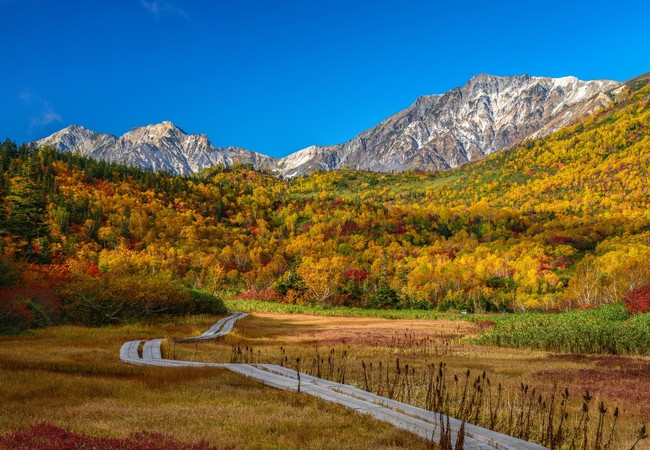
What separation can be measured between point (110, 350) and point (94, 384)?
11265mm

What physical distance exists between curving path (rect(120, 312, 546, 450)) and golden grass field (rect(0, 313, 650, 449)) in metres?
0.52

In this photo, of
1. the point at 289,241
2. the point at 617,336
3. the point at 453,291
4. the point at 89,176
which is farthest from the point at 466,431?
the point at 89,176

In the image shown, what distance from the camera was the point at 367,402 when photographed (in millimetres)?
14133

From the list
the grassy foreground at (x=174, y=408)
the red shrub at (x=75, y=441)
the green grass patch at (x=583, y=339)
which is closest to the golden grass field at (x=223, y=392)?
the grassy foreground at (x=174, y=408)

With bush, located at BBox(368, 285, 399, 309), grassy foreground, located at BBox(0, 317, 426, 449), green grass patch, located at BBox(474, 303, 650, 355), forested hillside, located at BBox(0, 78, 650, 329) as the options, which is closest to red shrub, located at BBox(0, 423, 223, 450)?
grassy foreground, located at BBox(0, 317, 426, 449)

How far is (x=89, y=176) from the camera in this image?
7490 inches

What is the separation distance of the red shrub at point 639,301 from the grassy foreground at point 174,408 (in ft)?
159

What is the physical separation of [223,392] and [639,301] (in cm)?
5172

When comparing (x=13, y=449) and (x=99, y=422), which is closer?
(x=13, y=449)

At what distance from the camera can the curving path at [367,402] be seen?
32.9ft

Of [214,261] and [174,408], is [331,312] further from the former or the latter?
[174,408]

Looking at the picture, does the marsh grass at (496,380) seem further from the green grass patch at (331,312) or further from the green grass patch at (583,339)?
the green grass patch at (331,312)

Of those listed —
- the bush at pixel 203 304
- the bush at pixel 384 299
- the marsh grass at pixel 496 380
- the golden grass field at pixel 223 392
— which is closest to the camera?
the golden grass field at pixel 223 392

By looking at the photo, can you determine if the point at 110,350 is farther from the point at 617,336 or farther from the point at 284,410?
the point at 617,336
